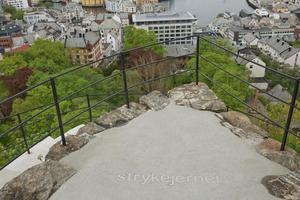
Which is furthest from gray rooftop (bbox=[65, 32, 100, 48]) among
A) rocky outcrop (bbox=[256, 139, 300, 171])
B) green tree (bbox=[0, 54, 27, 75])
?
rocky outcrop (bbox=[256, 139, 300, 171])

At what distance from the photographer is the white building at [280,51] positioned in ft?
125

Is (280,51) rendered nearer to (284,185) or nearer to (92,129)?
(92,129)

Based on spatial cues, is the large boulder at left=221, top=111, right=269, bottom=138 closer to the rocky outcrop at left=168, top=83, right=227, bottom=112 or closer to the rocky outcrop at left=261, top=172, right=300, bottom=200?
the rocky outcrop at left=168, top=83, right=227, bottom=112

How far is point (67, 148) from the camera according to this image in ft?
13.3

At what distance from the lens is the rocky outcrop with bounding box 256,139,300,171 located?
364 centimetres

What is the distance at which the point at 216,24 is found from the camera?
2050 inches

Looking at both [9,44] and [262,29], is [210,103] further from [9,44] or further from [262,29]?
[262,29]

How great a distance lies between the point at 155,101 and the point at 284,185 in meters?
2.32

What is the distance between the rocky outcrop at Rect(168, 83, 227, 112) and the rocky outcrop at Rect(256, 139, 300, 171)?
41.9 inches

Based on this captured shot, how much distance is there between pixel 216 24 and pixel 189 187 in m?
51.3

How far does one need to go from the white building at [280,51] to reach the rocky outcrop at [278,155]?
120 ft

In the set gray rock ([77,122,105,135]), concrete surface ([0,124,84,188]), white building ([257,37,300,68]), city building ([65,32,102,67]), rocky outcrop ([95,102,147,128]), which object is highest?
rocky outcrop ([95,102,147,128])

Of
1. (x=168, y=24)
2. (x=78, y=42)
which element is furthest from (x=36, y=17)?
(x=78, y=42)

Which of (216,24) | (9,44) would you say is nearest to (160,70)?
(9,44)
